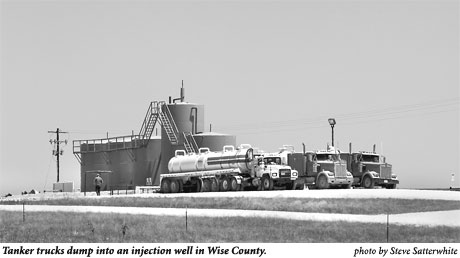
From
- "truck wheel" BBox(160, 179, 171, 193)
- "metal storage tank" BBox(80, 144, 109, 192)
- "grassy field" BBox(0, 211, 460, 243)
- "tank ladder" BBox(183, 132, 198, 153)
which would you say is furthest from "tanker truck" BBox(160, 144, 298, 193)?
"grassy field" BBox(0, 211, 460, 243)

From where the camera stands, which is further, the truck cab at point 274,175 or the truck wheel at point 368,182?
the truck wheel at point 368,182

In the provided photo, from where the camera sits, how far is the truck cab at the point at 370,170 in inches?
2167

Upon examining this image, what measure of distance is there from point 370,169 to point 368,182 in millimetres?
1235

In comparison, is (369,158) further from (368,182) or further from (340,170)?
(340,170)

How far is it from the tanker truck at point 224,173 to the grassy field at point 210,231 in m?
22.4

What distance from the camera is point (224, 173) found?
55.4m

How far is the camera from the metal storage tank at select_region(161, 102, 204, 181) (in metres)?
67.4

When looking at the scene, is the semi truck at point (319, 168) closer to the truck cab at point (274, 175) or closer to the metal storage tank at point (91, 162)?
the truck cab at point (274, 175)

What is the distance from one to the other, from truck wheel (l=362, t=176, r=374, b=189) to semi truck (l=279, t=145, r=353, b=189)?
155cm

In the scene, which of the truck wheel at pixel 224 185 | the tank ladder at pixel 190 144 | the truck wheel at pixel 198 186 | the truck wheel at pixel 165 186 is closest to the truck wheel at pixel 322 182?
the truck wheel at pixel 224 185

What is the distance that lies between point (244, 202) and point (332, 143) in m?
23.3

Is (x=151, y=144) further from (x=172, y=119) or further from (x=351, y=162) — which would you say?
(x=351, y=162)

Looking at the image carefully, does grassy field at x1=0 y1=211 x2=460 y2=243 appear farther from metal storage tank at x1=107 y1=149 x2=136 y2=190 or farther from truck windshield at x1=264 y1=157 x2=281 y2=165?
metal storage tank at x1=107 y1=149 x2=136 y2=190
